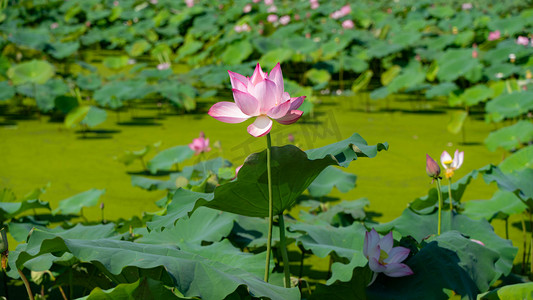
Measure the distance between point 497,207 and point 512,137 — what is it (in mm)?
1133

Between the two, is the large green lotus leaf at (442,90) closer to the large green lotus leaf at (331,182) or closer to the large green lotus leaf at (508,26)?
the large green lotus leaf at (508,26)

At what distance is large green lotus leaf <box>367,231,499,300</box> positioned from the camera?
106cm

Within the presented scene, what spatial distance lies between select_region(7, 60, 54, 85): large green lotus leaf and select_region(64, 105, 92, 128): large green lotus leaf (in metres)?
0.61

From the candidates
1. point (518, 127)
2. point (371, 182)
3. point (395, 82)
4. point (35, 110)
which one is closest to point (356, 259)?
point (371, 182)

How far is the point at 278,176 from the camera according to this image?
972 mm

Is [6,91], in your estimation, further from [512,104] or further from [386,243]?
[386,243]

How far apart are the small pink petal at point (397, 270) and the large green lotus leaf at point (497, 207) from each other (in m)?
0.80

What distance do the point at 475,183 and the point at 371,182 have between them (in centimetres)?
51

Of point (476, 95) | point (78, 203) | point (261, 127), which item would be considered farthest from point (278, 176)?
point (476, 95)

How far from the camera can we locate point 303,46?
16.6 feet

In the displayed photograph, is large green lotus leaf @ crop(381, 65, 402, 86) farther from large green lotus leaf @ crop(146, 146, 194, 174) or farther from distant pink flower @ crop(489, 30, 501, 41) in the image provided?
large green lotus leaf @ crop(146, 146, 194, 174)

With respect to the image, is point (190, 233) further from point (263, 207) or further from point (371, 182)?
point (371, 182)

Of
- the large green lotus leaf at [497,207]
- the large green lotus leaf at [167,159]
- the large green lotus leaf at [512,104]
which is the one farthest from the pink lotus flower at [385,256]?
the large green lotus leaf at [512,104]

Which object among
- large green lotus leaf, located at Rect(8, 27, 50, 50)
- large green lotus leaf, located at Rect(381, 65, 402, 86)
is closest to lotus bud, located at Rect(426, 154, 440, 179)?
large green lotus leaf, located at Rect(381, 65, 402, 86)
